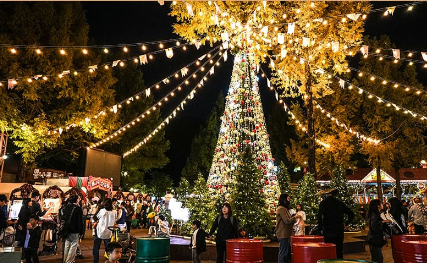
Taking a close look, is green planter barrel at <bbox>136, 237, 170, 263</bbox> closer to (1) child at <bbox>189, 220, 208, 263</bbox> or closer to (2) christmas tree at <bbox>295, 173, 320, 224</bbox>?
(1) child at <bbox>189, 220, 208, 263</bbox>

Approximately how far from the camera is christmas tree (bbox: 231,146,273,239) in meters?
10.0

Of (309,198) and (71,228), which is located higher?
(309,198)

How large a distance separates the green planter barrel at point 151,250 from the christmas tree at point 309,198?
862cm

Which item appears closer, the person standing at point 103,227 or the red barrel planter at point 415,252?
the red barrel planter at point 415,252

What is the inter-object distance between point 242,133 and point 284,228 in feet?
18.3

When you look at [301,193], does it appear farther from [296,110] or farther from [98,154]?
[296,110]

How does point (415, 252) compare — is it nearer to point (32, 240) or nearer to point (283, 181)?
point (32, 240)

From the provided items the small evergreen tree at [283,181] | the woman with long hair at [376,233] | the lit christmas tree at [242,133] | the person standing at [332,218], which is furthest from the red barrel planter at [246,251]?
the small evergreen tree at [283,181]

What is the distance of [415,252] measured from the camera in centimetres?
459

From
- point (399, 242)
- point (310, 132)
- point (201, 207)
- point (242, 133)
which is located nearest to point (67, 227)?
point (201, 207)

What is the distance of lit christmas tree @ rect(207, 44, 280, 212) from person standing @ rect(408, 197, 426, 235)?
4143mm

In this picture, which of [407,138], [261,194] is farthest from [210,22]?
[407,138]

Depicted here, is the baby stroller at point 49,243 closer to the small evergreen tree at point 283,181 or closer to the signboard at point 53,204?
the signboard at point 53,204

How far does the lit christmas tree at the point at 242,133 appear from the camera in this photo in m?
11.5
